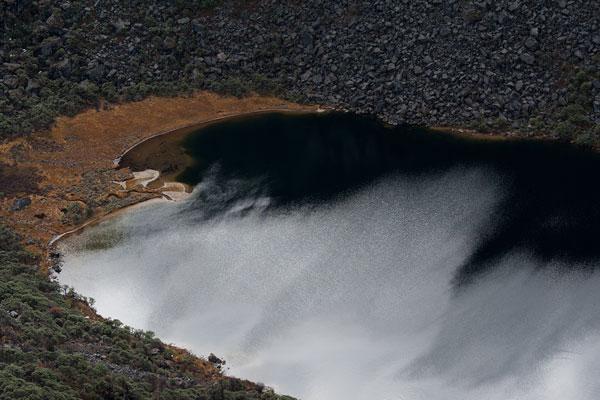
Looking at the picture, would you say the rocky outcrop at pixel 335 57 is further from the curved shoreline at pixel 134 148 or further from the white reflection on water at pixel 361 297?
the white reflection on water at pixel 361 297

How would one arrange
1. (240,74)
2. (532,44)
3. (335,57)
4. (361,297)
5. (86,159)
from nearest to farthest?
(361,297) < (86,159) < (532,44) < (335,57) < (240,74)

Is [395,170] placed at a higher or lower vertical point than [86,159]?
lower

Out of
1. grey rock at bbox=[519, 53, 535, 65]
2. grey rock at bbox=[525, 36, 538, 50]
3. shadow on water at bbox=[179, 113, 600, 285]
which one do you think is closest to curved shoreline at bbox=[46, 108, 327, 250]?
shadow on water at bbox=[179, 113, 600, 285]

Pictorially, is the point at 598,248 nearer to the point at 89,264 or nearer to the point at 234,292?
the point at 234,292

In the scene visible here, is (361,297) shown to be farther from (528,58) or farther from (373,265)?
(528,58)

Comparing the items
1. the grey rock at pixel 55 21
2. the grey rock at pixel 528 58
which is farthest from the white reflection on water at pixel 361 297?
the grey rock at pixel 55 21

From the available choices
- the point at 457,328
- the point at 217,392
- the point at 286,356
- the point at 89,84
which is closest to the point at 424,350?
the point at 457,328

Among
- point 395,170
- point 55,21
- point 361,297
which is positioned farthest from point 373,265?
point 55,21

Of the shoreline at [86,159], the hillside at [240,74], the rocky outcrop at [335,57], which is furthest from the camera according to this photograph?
the rocky outcrop at [335,57]
